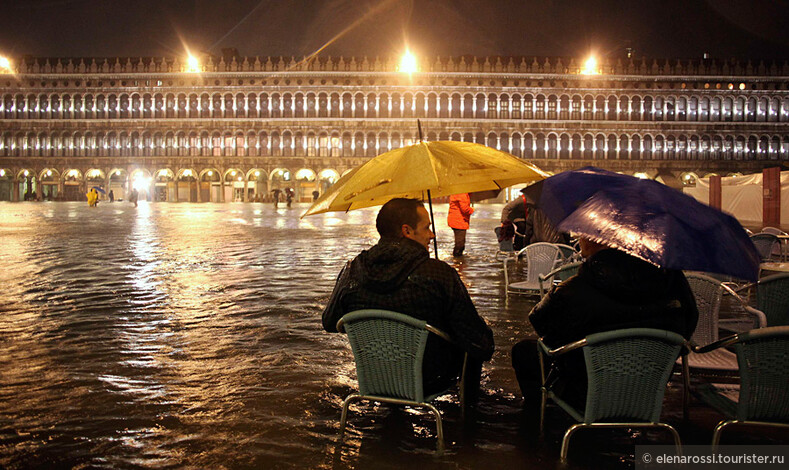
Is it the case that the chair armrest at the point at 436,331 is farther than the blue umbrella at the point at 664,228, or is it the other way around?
the chair armrest at the point at 436,331

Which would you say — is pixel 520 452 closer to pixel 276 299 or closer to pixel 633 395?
pixel 633 395

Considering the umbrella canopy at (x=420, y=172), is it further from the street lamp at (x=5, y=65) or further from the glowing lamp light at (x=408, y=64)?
the street lamp at (x=5, y=65)

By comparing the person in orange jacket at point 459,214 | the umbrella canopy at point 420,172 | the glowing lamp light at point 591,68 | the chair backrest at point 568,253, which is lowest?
the chair backrest at point 568,253

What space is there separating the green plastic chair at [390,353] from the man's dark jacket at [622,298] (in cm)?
58

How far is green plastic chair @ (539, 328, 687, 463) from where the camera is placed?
2365 mm

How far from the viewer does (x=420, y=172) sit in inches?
124

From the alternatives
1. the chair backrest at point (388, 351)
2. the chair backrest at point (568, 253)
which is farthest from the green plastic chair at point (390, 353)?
the chair backrest at point (568, 253)

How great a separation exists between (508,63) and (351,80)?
14.5m

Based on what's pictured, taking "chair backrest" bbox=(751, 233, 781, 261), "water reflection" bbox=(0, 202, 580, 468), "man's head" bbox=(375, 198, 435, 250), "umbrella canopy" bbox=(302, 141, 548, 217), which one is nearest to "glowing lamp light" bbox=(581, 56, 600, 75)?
"chair backrest" bbox=(751, 233, 781, 261)

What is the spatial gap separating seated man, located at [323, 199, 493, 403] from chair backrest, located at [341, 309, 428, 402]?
0.55 feet

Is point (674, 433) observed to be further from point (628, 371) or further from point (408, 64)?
point (408, 64)

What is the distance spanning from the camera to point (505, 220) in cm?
981

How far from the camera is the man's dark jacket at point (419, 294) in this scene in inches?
109

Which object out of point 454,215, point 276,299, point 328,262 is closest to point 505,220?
point 454,215
